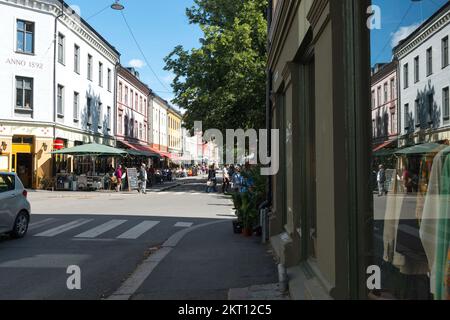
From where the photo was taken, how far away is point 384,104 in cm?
355

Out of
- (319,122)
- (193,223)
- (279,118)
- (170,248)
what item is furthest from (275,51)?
(193,223)

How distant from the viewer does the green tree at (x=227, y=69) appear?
28.1 metres

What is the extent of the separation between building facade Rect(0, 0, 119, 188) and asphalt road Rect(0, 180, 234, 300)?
14448mm

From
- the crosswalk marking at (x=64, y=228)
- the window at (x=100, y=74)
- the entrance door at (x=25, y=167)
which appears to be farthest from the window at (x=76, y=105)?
the crosswalk marking at (x=64, y=228)

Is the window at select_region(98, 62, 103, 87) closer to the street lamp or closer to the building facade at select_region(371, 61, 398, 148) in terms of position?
the street lamp

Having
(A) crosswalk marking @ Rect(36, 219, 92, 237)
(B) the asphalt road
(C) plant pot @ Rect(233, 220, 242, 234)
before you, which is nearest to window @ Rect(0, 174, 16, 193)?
(B) the asphalt road

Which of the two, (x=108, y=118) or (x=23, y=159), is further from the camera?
(x=108, y=118)

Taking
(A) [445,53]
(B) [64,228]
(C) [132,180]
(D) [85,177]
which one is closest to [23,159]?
(D) [85,177]

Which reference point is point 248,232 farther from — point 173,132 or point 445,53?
point 173,132

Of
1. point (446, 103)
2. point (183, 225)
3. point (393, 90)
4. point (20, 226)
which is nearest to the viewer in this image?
point (446, 103)

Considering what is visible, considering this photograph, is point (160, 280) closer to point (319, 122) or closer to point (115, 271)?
point (115, 271)

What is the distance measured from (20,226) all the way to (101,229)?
2.15m

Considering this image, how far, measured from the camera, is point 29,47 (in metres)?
30.6

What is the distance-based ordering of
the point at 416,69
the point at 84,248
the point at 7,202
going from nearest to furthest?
the point at 416,69 → the point at 84,248 → the point at 7,202
